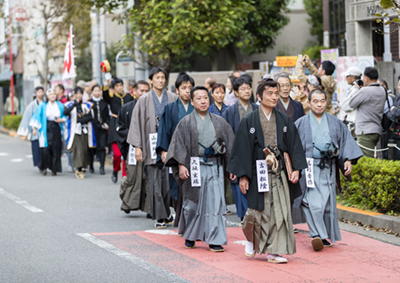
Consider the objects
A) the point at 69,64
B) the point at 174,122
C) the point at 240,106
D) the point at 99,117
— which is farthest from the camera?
the point at 69,64

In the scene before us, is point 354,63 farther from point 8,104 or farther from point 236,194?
point 8,104

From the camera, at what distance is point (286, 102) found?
852cm

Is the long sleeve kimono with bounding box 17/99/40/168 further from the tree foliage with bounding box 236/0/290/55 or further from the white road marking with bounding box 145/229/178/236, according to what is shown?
the tree foliage with bounding box 236/0/290/55

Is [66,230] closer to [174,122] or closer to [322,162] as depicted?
[174,122]

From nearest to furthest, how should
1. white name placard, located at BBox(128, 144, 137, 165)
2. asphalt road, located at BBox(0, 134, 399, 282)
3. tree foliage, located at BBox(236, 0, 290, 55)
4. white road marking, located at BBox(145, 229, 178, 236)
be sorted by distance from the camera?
asphalt road, located at BBox(0, 134, 399, 282) → white road marking, located at BBox(145, 229, 178, 236) → white name placard, located at BBox(128, 144, 137, 165) → tree foliage, located at BBox(236, 0, 290, 55)

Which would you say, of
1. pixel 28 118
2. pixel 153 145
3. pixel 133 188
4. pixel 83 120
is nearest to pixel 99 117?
pixel 83 120

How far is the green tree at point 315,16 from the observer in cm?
3672

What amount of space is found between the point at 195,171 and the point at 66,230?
7.41 ft

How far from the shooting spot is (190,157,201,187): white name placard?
693 centimetres

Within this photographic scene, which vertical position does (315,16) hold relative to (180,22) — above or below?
above

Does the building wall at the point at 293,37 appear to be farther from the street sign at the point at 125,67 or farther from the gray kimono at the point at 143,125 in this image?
the gray kimono at the point at 143,125

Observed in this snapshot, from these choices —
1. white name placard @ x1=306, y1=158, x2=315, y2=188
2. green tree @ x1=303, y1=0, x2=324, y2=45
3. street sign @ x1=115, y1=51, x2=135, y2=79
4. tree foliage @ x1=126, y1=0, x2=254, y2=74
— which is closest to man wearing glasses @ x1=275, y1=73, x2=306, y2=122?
white name placard @ x1=306, y1=158, x2=315, y2=188

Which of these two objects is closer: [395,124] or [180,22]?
[395,124]

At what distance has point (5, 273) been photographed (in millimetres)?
6074
